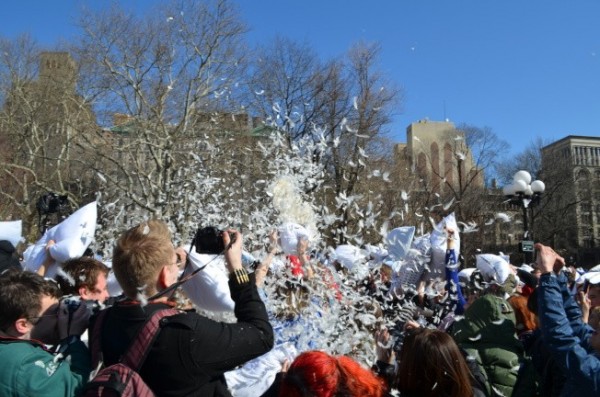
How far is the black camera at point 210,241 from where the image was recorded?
8.61 ft

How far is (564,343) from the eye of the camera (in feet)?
9.34

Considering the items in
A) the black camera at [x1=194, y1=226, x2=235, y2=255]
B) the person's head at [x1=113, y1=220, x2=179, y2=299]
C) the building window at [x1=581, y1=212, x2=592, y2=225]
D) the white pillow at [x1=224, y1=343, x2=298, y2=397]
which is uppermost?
the building window at [x1=581, y1=212, x2=592, y2=225]

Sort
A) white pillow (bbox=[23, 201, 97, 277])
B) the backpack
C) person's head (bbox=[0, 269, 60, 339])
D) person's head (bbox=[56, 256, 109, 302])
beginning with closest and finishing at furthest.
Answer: the backpack → person's head (bbox=[0, 269, 60, 339]) → person's head (bbox=[56, 256, 109, 302]) → white pillow (bbox=[23, 201, 97, 277])

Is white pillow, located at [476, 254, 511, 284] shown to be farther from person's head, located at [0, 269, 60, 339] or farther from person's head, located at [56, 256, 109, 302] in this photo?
person's head, located at [0, 269, 60, 339]

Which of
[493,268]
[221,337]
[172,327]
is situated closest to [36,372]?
[172,327]

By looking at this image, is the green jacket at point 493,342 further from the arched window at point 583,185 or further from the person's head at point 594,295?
the arched window at point 583,185

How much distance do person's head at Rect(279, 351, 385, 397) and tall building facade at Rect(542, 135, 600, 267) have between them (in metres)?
44.1

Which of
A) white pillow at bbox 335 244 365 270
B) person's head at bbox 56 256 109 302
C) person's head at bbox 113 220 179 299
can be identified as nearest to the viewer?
person's head at bbox 113 220 179 299

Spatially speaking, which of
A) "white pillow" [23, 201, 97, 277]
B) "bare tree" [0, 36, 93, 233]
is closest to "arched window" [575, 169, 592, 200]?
"bare tree" [0, 36, 93, 233]

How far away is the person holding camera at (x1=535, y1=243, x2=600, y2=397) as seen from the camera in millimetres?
2729

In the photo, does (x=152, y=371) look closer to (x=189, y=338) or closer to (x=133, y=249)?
(x=189, y=338)

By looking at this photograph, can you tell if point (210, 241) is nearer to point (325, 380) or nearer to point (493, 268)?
point (325, 380)

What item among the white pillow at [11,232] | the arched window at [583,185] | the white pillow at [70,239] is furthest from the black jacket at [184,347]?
the arched window at [583,185]

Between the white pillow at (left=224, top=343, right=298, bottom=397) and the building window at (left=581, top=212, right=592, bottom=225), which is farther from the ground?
the building window at (left=581, top=212, right=592, bottom=225)
